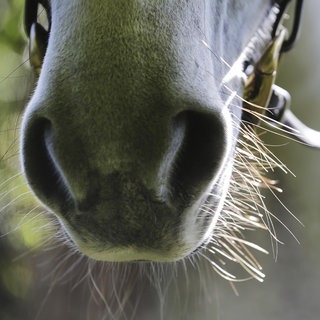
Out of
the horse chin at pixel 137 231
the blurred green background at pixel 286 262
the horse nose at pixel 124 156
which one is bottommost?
the blurred green background at pixel 286 262

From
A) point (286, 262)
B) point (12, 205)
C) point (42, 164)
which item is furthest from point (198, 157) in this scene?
point (286, 262)

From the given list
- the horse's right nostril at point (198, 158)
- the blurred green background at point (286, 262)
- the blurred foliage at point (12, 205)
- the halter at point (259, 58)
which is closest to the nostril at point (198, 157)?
the horse's right nostril at point (198, 158)

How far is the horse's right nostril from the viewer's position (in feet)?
1.18

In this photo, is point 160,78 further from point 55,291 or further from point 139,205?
point 55,291

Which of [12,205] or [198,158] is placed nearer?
[198,158]

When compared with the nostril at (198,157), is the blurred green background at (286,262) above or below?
below

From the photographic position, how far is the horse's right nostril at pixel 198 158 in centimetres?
36

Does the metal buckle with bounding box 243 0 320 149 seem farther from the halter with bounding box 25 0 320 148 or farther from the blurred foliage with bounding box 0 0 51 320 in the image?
the blurred foliage with bounding box 0 0 51 320

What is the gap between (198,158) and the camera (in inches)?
14.4

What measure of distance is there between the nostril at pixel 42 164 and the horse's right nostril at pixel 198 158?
0.08m

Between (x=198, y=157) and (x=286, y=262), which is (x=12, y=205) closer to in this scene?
(x=198, y=157)

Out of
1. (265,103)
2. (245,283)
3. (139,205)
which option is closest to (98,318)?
(245,283)

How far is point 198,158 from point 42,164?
0.10 m

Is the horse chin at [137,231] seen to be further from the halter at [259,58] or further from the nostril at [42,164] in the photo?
the halter at [259,58]
